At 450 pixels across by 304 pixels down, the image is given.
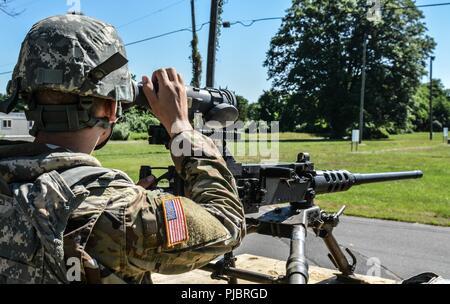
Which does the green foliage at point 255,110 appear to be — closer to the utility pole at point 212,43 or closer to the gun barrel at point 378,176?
the utility pole at point 212,43

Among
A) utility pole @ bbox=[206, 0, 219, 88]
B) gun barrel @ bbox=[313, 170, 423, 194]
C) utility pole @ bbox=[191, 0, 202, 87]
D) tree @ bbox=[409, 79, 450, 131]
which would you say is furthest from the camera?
tree @ bbox=[409, 79, 450, 131]

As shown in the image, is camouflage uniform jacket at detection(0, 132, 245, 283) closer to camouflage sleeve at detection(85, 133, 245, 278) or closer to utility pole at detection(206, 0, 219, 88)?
camouflage sleeve at detection(85, 133, 245, 278)

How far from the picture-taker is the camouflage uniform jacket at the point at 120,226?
1205 millimetres

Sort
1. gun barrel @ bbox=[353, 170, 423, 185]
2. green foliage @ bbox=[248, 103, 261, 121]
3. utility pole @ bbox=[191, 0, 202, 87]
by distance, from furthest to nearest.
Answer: green foliage @ bbox=[248, 103, 261, 121]
utility pole @ bbox=[191, 0, 202, 87]
gun barrel @ bbox=[353, 170, 423, 185]

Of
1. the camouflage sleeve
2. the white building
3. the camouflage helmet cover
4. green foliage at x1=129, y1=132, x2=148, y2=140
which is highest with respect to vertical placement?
the camouflage helmet cover

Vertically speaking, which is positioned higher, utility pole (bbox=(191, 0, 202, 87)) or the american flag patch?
utility pole (bbox=(191, 0, 202, 87))

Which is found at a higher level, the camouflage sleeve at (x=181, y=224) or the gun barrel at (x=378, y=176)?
the camouflage sleeve at (x=181, y=224)

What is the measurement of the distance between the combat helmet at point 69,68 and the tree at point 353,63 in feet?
135

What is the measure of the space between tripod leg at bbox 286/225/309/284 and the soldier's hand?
1.22 meters

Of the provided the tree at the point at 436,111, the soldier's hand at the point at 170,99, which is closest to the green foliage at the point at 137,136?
the tree at the point at 436,111

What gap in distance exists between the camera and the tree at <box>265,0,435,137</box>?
41.6 m

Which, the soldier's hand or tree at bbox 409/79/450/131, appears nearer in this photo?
the soldier's hand

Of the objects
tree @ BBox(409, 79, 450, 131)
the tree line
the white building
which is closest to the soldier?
the white building
